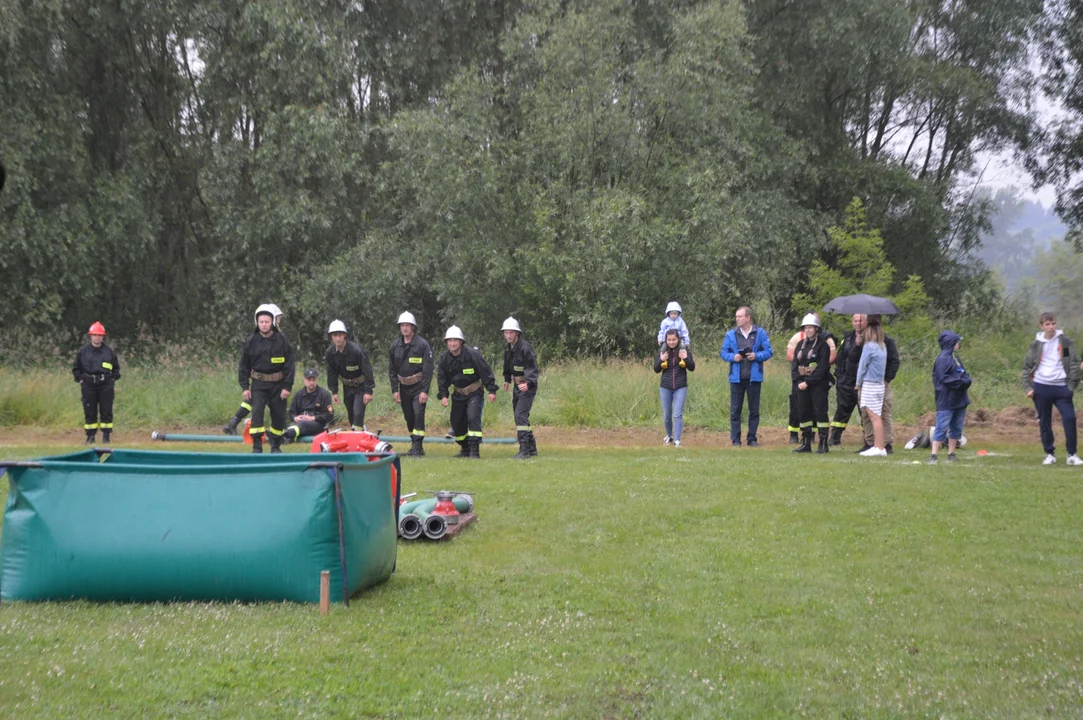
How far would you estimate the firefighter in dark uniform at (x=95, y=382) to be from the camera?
65.0 feet

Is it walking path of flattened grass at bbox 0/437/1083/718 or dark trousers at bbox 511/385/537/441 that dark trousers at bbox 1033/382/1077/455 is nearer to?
walking path of flattened grass at bbox 0/437/1083/718

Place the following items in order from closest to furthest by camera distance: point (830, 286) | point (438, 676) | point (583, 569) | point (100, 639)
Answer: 1. point (438, 676)
2. point (100, 639)
3. point (583, 569)
4. point (830, 286)

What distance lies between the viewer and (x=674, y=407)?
18234 millimetres

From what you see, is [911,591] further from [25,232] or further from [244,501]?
[25,232]

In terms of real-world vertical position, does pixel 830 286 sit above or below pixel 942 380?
above

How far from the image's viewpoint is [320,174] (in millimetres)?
32500

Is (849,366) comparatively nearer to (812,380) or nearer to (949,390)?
(812,380)

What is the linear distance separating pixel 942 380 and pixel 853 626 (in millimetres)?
8902

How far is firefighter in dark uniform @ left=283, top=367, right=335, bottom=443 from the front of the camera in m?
18.5

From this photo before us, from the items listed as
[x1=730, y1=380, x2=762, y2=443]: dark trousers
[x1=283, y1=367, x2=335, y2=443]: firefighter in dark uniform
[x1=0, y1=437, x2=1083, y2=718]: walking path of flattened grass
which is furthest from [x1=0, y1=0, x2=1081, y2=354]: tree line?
[x1=0, y1=437, x2=1083, y2=718]: walking path of flattened grass

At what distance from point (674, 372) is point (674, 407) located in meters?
0.73

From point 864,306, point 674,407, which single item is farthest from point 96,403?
point 864,306

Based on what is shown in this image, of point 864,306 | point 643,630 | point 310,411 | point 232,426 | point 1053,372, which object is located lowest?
point 643,630

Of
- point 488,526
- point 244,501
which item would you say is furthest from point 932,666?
point 488,526
